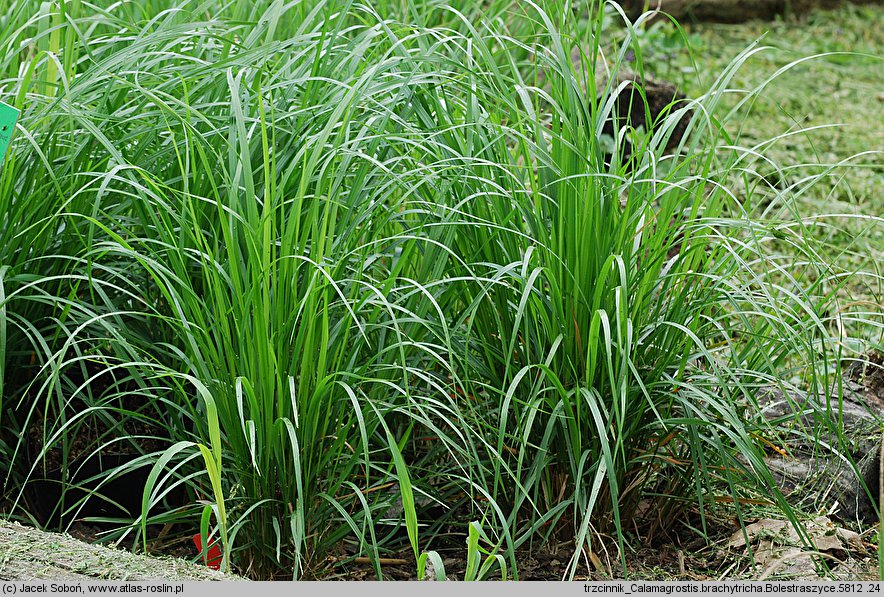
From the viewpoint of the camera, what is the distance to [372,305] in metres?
1.88

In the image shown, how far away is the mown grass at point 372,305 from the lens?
63.3 inches

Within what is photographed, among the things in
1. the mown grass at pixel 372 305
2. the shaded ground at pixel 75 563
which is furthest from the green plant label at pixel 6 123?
the shaded ground at pixel 75 563

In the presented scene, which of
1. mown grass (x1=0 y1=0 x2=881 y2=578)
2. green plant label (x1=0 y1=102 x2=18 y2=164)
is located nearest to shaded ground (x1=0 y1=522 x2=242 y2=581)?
mown grass (x1=0 y1=0 x2=881 y2=578)

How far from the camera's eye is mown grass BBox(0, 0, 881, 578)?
1.61m

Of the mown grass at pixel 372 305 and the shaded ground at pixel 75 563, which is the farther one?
the mown grass at pixel 372 305

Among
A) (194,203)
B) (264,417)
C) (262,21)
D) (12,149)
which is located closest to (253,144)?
(194,203)

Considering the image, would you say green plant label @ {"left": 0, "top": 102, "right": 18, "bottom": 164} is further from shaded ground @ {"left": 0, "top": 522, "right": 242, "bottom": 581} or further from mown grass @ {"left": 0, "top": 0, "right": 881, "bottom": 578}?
shaded ground @ {"left": 0, "top": 522, "right": 242, "bottom": 581}

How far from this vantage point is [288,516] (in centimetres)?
164

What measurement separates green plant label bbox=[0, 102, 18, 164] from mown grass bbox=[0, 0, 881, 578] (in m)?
0.07

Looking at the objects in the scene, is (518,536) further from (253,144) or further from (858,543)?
(253,144)

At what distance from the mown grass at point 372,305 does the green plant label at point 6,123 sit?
0.23ft

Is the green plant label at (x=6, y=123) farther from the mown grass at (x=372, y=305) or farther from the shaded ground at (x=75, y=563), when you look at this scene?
the shaded ground at (x=75, y=563)

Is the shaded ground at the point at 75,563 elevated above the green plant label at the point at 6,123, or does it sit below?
below

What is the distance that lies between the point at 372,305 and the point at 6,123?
0.74 metres
